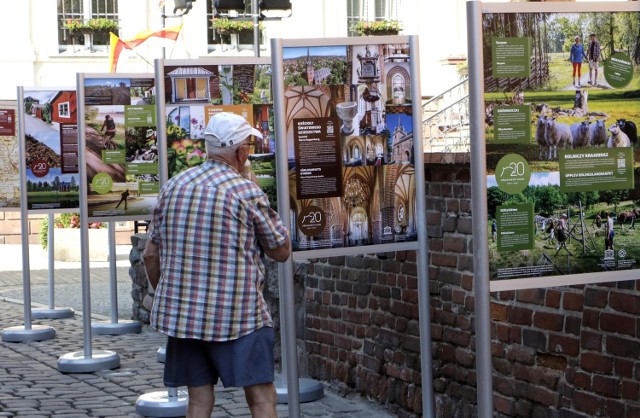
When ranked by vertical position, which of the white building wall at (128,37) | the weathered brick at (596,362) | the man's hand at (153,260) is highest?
the white building wall at (128,37)

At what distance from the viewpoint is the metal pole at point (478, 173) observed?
4.57 meters

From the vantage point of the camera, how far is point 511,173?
4.66m

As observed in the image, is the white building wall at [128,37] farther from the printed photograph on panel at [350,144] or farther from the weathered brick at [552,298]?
the weathered brick at [552,298]

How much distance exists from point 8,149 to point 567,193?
9129 millimetres

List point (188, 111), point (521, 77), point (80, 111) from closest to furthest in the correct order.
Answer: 1. point (521, 77)
2. point (188, 111)
3. point (80, 111)

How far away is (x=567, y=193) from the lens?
15.7 feet

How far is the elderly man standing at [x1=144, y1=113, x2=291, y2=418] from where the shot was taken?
5.32 m

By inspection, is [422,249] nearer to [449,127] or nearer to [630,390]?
[630,390]

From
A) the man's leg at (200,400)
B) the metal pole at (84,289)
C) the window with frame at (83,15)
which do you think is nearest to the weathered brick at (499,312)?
the man's leg at (200,400)

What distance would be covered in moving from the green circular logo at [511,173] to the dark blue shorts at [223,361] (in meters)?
1.31

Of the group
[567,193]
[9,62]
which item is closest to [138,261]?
[567,193]

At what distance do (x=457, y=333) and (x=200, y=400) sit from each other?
1.87 metres

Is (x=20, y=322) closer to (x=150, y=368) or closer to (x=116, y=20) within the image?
(x=150, y=368)

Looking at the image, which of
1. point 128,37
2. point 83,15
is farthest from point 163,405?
point 83,15
